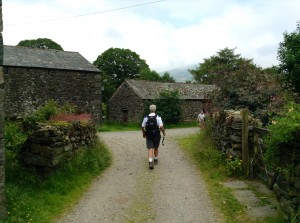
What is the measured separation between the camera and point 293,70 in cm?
2569

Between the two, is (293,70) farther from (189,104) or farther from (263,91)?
(263,91)

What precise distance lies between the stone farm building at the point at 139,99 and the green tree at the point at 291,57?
Result: 28.9ft

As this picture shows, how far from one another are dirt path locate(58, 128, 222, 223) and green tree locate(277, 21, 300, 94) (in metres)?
17.8

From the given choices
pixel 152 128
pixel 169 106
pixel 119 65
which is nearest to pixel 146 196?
pixel 152 128

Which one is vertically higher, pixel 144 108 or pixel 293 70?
pixel 293 70

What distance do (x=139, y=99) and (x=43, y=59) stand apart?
10.9 meters

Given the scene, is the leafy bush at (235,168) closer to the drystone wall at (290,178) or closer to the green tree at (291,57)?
the drystone wall at (290,178)

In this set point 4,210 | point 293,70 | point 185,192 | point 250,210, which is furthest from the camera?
point 293,70

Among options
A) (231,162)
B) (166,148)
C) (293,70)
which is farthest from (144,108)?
(231,162)

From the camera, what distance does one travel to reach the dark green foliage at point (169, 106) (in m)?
30.3

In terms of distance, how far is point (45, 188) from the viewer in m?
7.42

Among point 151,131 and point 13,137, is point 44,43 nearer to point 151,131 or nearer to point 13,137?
point 151,131

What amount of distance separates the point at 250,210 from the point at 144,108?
86.9ft

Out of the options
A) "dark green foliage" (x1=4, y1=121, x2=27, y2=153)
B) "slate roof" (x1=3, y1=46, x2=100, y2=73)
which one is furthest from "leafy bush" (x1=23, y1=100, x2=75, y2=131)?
"slate roof" (x1=3, y1=46, x2=100, y2=73)
